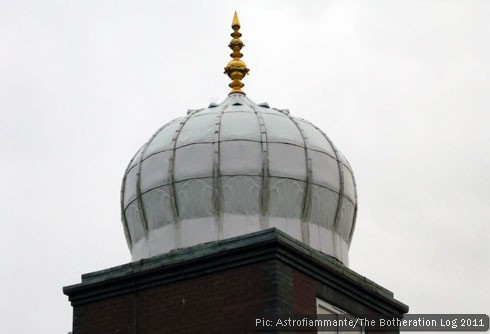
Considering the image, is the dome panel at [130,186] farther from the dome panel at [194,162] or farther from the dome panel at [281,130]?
the dome panel at [281,130]

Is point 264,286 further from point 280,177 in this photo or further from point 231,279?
point 280,177

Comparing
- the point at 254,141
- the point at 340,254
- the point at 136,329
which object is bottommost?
the point at 136,329

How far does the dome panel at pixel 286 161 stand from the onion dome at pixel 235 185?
20 mm

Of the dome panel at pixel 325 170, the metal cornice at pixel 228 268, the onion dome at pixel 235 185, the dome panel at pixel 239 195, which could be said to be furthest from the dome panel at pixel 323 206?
the dome panel at pixel 239 195

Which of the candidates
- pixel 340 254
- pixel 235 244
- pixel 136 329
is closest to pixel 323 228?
pixel 340 254

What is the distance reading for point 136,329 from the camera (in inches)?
1066

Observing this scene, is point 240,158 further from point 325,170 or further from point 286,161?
point 325,170

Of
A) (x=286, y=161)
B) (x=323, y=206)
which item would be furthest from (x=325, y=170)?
(x=286, y=161)

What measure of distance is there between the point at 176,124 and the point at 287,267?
15.5 feet

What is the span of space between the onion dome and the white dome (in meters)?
0.02

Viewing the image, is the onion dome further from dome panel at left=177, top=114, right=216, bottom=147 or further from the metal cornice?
the metal cornice

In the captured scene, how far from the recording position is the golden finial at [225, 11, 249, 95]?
3136 centimetres

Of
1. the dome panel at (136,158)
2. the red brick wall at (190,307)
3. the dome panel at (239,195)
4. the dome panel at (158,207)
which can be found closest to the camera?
the red brick wall at (190,307)

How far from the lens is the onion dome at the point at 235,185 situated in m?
27.7
